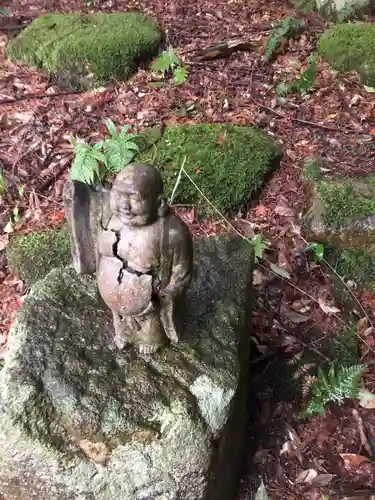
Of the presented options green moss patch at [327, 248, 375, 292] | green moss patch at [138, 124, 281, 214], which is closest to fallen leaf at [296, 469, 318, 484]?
green moss patch at [327, 248, 375, 292]

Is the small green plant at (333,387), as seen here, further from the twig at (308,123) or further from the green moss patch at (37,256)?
the twig at (308,123)

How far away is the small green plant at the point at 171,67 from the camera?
6.42m

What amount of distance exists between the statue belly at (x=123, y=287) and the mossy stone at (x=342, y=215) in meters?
2.70

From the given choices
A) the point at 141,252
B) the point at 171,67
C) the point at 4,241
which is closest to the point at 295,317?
the point at 141,252

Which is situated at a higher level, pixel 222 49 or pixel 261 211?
pixel 222 49

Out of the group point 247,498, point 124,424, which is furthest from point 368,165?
point 124,424

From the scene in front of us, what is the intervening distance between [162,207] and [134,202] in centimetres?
16

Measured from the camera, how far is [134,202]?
Result: 2.34 meters

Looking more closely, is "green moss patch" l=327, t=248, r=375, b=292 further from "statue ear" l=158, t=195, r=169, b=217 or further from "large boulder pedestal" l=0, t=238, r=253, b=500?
"statue ear" l=158, t=195, r=169, b=217

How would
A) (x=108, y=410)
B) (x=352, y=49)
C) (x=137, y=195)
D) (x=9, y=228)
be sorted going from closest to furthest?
1. (x=137, y=195)
2. (x=108, y=410)
3. (x=9, y=228)
4. (x=352, y=49)

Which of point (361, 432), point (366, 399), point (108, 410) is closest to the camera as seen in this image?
point (108, 410)

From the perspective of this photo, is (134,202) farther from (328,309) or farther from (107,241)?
(328,309)

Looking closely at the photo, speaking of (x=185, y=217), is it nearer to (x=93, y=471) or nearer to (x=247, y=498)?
(x=247, y=498)

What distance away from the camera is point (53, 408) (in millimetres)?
2777
